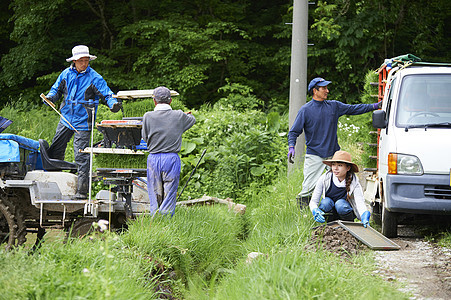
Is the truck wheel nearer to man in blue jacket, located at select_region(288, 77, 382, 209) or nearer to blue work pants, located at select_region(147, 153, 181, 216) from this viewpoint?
man in blue jacket, located at select_region(288, 77, 382, 209)

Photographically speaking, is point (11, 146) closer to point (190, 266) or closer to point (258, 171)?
point (190, 266)

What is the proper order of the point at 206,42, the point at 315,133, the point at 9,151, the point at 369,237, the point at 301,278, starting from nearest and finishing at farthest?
the point at 301,278
the point at 369,237
the point at 9,151
the point at 315,133
the point at 206,42

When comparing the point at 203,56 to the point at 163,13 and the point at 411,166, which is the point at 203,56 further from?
the point at 411,166

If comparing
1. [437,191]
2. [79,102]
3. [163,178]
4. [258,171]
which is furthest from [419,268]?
[258,171]

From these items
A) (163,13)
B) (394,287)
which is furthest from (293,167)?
(163,13)

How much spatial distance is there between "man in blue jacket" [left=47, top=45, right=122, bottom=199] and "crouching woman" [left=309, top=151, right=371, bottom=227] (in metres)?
2.90

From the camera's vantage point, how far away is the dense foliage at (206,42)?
68.4 ft

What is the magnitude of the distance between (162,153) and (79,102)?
1437 mm

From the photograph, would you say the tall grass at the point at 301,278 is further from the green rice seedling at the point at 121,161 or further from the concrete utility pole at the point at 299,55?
the concrete utility pole at the point at 299,55

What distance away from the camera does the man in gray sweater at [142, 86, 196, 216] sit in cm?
820

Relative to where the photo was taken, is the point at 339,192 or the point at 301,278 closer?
the point at 301,278

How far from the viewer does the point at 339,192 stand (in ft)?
24.7

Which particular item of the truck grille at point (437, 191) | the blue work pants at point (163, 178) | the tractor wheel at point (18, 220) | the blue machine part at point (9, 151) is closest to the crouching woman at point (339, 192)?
the truck grille at point (437, 191)

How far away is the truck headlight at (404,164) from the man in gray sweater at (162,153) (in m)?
2.67
